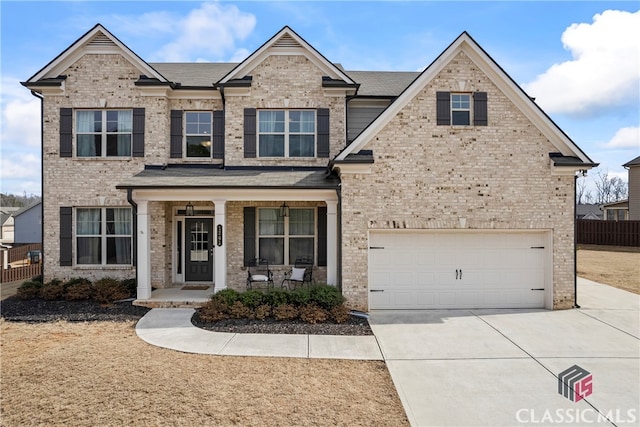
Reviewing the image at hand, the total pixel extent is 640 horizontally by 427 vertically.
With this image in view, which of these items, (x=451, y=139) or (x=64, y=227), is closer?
(x=451, y=139)

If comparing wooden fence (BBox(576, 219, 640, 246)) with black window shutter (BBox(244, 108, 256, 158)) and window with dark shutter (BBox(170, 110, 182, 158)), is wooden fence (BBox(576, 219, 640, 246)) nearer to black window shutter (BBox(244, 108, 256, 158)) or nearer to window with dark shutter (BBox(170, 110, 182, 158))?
black window shutter (BBox(244, 108, 256, 158))

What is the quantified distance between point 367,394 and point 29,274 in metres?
16.4

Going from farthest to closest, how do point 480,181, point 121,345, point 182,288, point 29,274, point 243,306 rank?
point 29,274 < point 182,288 < point 480,181 < point 243,306 < point 121,345

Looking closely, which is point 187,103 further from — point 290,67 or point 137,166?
point 290,67

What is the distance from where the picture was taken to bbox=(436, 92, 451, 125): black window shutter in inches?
403

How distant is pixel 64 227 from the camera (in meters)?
12.1

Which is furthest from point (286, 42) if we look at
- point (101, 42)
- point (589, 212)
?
point (589, 212)

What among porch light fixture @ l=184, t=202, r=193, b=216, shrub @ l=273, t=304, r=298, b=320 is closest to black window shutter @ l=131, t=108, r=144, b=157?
porch light fixture @ l=184, t=202, r=193, b=216

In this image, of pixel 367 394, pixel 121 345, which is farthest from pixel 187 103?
pixel 367 394

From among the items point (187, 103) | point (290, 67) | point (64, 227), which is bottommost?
point (64, 227)

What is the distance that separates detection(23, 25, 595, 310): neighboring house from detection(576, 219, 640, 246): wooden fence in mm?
19465

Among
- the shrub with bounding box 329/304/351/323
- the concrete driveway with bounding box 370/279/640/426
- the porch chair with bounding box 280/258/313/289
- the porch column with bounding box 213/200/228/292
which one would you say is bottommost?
the concrete driveway with bounding box 370/279/640/426

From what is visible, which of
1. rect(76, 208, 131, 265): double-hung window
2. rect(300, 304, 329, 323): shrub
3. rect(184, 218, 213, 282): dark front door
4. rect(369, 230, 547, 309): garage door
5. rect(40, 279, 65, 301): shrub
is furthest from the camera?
rect(184, 218, 213, 282): dark front door

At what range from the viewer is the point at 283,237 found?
12266mm
